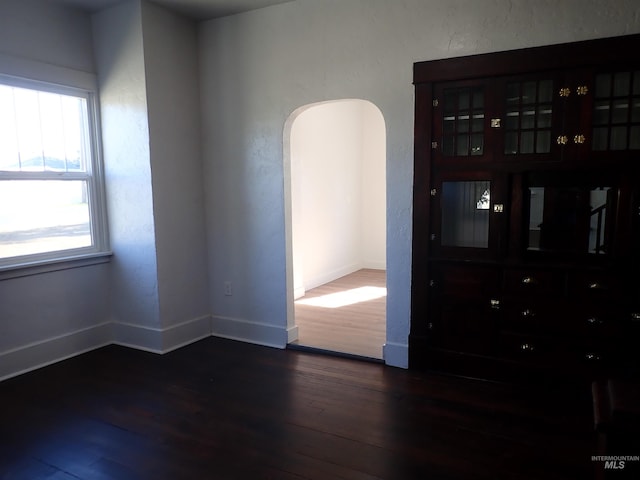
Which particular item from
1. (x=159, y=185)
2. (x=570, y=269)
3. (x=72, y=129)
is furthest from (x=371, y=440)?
(x=72, y=129)

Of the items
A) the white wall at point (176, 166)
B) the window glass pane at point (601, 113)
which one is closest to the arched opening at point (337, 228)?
the white wall at point (176, 166)

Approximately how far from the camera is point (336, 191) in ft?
22.3

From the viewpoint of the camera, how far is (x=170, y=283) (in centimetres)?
388

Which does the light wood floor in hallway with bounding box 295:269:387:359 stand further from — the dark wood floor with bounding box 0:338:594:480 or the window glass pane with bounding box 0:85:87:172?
the window glass pane with bounding box 0:85:87:172

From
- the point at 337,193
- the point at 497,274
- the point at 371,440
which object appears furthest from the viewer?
the point at 337,193

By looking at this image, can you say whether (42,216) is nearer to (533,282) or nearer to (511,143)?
(511,143)

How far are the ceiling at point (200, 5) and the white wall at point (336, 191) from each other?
1.75m

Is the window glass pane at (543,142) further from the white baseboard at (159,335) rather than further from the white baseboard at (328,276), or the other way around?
the white baseboard at (328,276)

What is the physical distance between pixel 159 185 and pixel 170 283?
0.82m

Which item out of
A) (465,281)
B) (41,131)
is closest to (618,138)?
(465,281)

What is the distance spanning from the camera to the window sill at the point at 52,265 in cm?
333

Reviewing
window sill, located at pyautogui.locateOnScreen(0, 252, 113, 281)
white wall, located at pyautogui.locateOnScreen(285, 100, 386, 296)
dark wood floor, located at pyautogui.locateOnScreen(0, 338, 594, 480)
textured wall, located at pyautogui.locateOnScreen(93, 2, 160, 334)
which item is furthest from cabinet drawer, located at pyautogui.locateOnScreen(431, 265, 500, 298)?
window sill, located at pyautogui.locateOnScreen(0, 252, 113, 281)

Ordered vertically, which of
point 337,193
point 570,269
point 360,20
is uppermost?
point 360,20

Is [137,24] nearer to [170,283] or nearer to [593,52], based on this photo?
[170,283]
